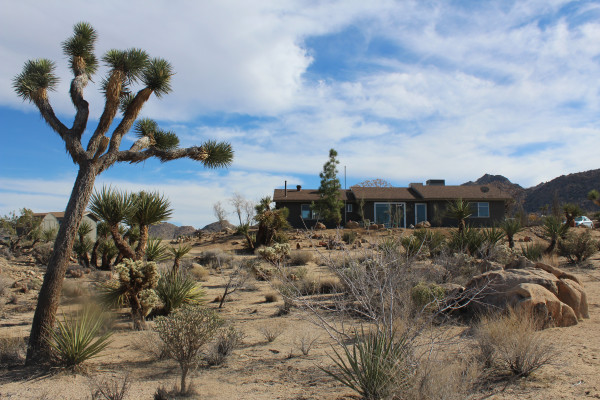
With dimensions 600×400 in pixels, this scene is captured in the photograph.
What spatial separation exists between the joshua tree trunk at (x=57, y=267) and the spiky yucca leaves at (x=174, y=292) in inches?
114

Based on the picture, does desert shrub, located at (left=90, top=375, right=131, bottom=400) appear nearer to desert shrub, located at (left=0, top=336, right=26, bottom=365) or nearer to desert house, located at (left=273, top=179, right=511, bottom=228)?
desert shrub, located at (left=0, top=336, right=26, bottom=365)

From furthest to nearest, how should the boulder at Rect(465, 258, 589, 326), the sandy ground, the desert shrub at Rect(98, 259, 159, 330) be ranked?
the desert shrub at Rect(98, 259, 159, 330) → the boulder at Rect(465, 258, 589, 326) → the sandy ground

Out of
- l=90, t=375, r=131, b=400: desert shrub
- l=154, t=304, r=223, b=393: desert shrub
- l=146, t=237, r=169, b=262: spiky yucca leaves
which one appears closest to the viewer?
l=90, t=375, r=131, b=400: desert shrub

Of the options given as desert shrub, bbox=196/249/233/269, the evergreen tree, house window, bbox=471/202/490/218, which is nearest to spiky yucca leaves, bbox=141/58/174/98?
desert shrub, bbox=196/249/233/269

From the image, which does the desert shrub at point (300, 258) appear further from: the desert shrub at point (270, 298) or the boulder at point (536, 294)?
the boulder at point (536, 294)

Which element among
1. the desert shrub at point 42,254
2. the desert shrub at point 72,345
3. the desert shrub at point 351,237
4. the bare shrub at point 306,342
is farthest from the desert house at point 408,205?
the desert shrub at point 72,345

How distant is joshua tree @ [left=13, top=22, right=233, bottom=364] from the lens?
7.07m

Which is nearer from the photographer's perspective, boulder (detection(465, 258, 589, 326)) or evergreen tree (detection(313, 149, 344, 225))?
boulder (detection(465, 258, 589, 326))

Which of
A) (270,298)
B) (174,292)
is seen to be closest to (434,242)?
(270,298)

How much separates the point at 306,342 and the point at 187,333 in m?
2.17

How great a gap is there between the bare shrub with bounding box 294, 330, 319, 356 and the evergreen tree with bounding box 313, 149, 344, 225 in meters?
24.7

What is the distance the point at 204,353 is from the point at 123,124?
4.81 metres

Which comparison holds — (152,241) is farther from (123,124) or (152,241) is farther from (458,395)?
(458,395)

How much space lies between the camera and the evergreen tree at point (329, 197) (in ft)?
109
